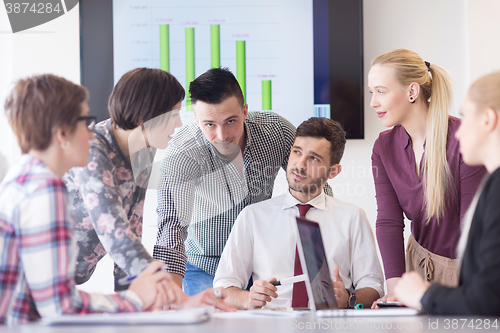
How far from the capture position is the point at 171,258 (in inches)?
61.2

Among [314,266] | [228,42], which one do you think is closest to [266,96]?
[228,42]

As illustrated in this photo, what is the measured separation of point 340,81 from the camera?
2365 mm

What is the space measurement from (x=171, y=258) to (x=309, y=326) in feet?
2.55

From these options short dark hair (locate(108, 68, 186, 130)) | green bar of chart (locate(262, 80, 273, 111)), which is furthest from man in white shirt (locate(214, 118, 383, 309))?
short dark hair (locate(108, 68, 186, 130))

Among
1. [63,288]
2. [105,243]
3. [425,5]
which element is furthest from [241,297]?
[425,5]

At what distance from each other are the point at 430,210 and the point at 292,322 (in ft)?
2.87

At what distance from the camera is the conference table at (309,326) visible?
80cm

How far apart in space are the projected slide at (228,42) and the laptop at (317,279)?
132 centimetres

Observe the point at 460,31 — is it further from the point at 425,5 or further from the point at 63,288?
the point at 63,288

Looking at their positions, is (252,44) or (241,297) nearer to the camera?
(241,297)

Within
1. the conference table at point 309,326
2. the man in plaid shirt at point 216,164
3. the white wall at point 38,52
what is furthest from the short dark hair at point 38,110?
the white wall at point 38,52

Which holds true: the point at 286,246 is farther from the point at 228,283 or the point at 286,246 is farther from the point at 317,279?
the point at 317,279

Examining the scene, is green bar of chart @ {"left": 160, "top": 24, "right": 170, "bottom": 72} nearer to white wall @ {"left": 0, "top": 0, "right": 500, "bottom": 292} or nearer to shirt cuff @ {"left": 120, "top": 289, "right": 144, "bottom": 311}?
white wall @ {"left": 0, "top": 0, "right": 500, "bottom": 292}

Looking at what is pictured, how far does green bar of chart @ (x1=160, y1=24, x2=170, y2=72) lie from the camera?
8.05 ft
